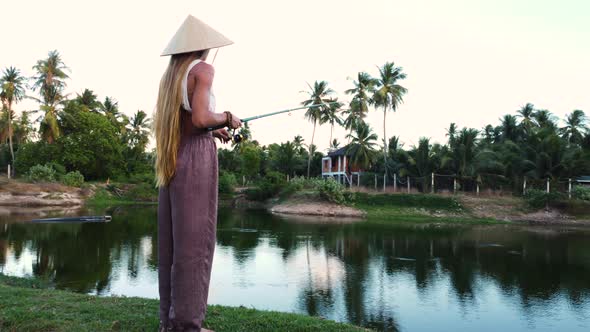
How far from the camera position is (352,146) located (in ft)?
160

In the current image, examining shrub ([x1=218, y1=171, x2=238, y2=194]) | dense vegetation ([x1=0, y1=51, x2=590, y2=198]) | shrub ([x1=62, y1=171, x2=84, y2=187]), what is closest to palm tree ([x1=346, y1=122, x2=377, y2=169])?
dense vegetation ([x1=0, y1=51, x2=590, y2=198])

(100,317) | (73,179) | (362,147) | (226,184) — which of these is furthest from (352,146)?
(100,317)

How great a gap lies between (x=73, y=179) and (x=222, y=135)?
45328 millimetres

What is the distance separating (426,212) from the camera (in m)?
39.5

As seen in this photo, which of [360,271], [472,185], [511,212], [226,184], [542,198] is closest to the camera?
[360,271]

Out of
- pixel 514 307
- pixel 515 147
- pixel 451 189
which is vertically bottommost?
pixel 514 307

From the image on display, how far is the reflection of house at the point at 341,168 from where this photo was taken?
52.3 meters

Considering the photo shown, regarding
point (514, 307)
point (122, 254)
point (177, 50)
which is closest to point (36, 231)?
point (122, 254)

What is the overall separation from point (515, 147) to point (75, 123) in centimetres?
4317

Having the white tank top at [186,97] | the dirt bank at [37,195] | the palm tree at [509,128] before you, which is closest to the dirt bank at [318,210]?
the dirt bank at [37,195]

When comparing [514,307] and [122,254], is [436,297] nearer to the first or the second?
[514,307]

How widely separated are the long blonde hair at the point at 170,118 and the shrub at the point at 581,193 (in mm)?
41987

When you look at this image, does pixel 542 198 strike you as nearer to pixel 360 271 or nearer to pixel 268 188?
pixel 268 188

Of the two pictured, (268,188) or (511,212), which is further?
(268,188)
